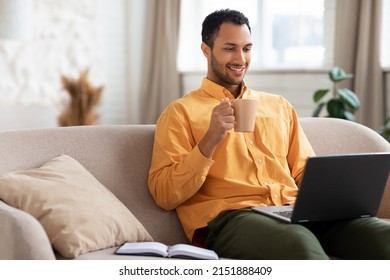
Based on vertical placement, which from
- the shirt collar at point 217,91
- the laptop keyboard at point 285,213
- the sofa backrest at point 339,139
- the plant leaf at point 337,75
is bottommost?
the laptop keyboard at point 285,213

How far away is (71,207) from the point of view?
83.4 inches

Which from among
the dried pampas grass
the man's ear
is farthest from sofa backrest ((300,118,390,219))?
the dried pampas grass

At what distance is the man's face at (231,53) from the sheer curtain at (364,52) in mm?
2483

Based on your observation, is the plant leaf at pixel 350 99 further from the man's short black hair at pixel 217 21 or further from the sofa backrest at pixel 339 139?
the man's short black hair at pixel 217 21

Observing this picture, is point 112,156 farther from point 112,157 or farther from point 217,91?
point 217,91

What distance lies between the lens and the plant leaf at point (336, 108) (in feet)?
14.5

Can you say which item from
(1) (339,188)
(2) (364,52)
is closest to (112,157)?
(1) (339,188)

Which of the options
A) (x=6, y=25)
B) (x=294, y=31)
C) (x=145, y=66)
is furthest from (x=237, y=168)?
(x=145, y=66)

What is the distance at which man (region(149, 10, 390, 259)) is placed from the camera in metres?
2.09

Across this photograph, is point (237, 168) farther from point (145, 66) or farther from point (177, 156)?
point (145, 66)

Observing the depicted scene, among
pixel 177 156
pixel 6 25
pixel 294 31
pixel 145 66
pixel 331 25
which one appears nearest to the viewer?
pixel 177 156

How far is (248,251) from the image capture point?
2.07m

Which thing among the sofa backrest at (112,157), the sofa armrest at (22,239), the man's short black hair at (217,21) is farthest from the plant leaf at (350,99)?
the sofa armrest at (22,239)
